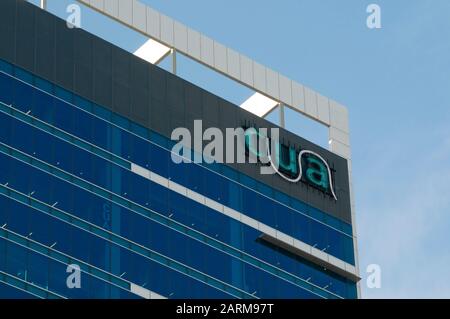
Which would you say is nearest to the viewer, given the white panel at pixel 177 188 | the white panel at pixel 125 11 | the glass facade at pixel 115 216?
the glass facade at pixel 115 216

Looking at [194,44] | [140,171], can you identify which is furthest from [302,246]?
[194,44]

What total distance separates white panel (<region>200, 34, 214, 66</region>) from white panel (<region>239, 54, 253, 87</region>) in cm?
247

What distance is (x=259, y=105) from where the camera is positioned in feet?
316

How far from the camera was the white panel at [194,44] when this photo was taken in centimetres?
9131

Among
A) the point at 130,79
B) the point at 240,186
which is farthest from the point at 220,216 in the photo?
the point at 130,79

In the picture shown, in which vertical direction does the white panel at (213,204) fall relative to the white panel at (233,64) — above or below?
below

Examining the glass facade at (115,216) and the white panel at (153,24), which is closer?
the glass facade at (115,216)

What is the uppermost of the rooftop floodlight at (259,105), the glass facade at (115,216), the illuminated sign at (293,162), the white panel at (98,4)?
the white panel at (98,4)

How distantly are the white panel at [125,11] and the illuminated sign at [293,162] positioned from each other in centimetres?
964

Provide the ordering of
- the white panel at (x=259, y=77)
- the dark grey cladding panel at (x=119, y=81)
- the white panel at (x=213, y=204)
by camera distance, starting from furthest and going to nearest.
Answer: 1. the white panel at (x=259, y=77)
2. the white panel at (x=213, y=204)
3. the dark grey cladding panel at (x=119, y=81)

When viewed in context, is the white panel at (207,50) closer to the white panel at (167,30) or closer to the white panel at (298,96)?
the white panel at (167,30)

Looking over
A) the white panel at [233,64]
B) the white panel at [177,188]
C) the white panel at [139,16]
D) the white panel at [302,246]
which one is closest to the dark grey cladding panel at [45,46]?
the white panel at [139,16]

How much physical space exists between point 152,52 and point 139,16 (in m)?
2.82
